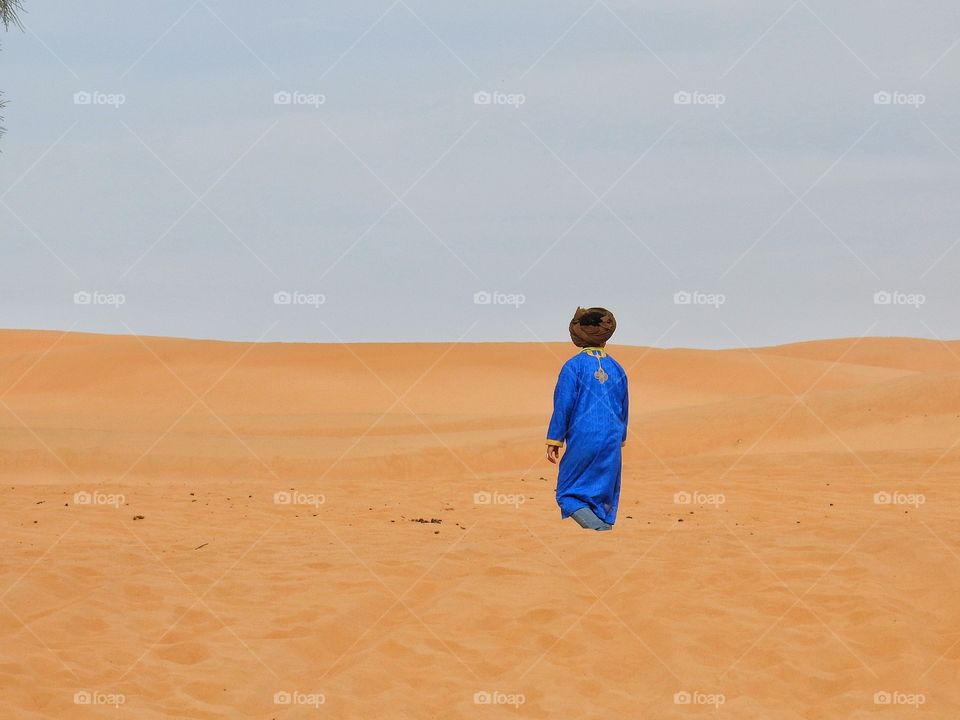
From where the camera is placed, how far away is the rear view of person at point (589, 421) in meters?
11.0

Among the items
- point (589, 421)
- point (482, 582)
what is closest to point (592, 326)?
point (589, 421)

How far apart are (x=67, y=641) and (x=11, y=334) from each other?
6024 centimetres

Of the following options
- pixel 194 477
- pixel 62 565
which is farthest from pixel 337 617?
pixel 194 477

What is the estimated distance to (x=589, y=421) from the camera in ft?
36.2

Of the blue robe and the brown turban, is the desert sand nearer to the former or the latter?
the blue robe

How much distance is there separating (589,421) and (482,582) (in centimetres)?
210

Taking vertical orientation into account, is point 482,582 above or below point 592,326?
below

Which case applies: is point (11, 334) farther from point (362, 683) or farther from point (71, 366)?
point (362, 683)

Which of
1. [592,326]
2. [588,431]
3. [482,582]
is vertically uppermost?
[592,326]

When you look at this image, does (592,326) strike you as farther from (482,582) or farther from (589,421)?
(482,582)

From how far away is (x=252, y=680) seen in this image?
7.70 meters

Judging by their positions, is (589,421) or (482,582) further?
(589,421)

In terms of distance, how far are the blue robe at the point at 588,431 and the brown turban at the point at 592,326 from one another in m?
0.11

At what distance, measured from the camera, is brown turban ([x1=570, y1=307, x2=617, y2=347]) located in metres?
11.1
